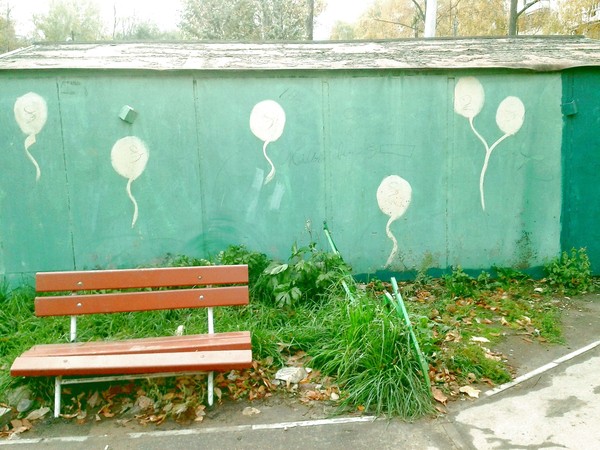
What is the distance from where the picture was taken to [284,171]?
6293 mm

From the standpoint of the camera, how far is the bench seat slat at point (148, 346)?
12.5 feet

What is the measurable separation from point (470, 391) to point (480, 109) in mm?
3788

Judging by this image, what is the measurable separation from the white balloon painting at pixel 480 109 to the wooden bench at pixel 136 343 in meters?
3.71

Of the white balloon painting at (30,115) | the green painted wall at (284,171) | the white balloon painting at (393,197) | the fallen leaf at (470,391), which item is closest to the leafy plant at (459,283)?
the green painted wall at (284,171)

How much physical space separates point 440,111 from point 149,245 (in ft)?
12.7

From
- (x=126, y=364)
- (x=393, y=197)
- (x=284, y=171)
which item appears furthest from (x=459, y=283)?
(x=126, y=364)

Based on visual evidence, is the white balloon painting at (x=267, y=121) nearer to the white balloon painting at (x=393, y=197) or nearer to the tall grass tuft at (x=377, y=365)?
the white balloon painting at (x=393, y=197)

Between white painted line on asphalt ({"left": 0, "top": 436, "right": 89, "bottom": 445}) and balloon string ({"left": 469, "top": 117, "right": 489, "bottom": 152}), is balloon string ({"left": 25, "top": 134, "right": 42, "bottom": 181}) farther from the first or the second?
balloon string ({"left": 469, "top": 117, "right": 489, "bottom": 152})

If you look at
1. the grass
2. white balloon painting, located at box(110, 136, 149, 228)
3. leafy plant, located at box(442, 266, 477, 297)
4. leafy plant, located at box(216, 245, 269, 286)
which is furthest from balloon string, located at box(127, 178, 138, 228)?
leafy plant, located at box(442, 266, 477, 297)

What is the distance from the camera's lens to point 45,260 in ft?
19.9

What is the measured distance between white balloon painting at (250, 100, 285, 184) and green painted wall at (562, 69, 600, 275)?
3.55 metres

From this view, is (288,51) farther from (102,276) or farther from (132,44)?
(102,276)

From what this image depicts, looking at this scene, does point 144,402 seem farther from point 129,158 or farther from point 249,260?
point 129,158

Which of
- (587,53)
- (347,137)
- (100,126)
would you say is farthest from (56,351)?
(587,53)
